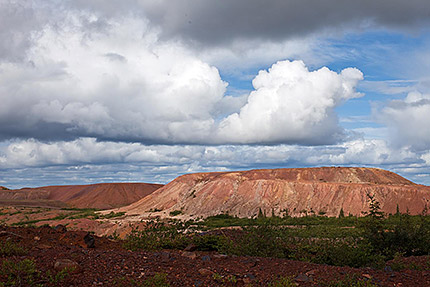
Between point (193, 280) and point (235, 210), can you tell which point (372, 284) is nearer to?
point (193, 280)

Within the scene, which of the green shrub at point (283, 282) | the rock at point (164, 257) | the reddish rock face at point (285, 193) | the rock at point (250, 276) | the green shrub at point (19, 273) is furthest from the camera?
the reddish rock face at point (285, 193)

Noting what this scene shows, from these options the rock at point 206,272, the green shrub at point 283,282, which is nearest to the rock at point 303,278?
the green shrub at point 283,282

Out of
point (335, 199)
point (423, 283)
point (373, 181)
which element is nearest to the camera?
point (423, 283)

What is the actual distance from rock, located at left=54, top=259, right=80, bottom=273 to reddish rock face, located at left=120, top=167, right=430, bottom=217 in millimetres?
51092

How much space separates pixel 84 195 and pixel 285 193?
230ft

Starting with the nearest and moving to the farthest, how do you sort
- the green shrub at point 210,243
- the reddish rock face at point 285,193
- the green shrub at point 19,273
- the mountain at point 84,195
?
the green shrub at point 19,273 → the green shrub at point 210,243 → the reddish rock face at point 285,193 → the mountain at point 84,195

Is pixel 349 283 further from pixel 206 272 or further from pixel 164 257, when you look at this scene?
pixel 164 257

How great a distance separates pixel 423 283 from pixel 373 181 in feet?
222

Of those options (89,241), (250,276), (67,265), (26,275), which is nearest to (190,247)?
(89,241)

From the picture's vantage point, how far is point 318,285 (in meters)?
8.64

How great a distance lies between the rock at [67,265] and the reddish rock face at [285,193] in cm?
5109

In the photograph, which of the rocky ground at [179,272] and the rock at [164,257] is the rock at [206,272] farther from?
the rock at [164,257]

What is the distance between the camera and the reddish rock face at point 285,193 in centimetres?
5712

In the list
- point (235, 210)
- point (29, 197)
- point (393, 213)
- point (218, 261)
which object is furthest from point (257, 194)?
point (29, 197)
